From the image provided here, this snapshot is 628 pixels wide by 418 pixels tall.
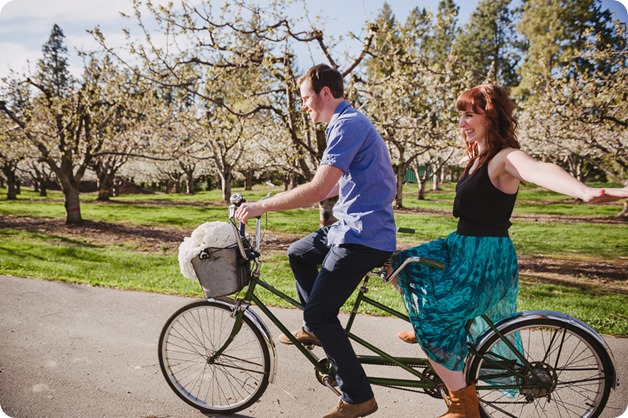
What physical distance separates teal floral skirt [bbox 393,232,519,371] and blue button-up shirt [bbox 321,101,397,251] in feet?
1.23

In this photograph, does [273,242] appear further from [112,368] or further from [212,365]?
[212,365]

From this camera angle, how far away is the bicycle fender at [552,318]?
2.51 meters

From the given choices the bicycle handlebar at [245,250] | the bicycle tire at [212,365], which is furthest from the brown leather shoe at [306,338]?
the bicycle handlebar at [245,250]

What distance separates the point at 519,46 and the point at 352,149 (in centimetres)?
4519

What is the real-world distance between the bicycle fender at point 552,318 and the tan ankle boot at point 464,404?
0.28 m

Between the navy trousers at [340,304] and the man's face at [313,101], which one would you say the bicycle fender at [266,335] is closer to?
the navy trousers at [340,304]

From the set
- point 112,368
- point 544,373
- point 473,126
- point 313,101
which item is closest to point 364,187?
point 313,101

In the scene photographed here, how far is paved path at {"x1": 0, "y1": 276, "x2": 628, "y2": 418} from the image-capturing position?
9.99 feet

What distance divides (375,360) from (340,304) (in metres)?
0.58

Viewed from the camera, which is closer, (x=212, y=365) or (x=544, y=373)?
(x=544, y=373)

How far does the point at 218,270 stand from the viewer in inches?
111

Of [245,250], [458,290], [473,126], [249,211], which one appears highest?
[473,126]

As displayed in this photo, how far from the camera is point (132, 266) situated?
855 cm

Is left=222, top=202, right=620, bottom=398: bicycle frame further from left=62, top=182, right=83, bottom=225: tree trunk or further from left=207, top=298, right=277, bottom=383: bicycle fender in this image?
left=62, top=182, right=83, bottom=225: tree trunk
